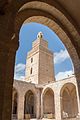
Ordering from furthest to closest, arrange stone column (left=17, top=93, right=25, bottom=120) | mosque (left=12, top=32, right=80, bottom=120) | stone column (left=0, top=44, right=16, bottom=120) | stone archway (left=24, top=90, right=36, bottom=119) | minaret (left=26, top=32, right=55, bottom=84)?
minaret (left=26, top=32, right=55, bottom=84), stone archway (left=24, top=90, right=36, bottom=119), mosque (left=12, top=32, right=80, bottom=120), stone column (left=17, top=93, right=25, bottom=120), stone column (left=0, top=44, right=16, bottom=120)

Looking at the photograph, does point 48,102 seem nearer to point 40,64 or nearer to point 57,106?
point 57,106

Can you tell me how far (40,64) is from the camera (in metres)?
40.6

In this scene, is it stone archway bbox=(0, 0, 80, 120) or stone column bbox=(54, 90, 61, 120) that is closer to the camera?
stone archway bbox=(0, 0, 80, 120)

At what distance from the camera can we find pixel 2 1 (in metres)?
2.84

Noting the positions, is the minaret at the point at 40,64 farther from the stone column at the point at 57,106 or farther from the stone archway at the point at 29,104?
the stone column at the point at 57,106

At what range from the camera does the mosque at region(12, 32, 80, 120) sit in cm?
2548

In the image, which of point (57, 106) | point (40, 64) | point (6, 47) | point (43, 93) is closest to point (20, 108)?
point (43, 93)

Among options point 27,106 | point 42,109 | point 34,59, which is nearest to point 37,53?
point 34,59

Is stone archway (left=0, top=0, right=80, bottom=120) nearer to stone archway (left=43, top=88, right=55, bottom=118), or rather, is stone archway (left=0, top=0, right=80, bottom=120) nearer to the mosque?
the mosque

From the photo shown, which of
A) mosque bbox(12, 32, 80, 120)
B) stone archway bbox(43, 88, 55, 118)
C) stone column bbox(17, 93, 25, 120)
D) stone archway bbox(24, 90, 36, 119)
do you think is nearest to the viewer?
stone column bbox(17, 93, 25, 120)

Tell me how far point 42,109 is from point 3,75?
86.7 feet

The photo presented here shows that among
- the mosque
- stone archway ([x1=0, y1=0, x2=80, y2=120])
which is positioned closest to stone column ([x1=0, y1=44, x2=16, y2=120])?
stone archway ([x1=0, y1=0, x2=80, y2=120])

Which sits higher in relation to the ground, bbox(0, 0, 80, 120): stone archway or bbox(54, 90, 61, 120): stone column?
bbox(0, 0, 80, 120): stone archway

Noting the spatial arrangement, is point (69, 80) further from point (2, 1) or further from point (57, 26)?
point (2, 1)
